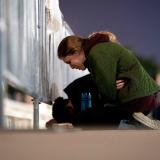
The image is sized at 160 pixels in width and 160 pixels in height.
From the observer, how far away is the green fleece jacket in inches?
66.7

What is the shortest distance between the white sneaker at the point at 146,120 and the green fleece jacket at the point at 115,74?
0.07 meters

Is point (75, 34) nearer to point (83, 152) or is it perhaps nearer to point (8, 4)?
point (8, 4)

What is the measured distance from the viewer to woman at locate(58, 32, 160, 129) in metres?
1.70

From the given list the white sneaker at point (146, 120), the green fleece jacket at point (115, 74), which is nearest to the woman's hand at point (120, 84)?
the green fleece jacket at point (115, 74)

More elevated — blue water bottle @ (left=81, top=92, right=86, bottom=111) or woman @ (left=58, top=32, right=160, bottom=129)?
woman @ (left=58, top=32, right=160, bottom=129)

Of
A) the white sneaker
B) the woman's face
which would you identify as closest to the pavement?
the white sneaker

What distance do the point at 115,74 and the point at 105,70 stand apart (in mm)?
45

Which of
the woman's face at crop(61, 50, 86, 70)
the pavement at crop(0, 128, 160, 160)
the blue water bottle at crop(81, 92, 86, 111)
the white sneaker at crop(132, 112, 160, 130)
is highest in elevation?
the woman's face at crop(61, 50, 86, 70)

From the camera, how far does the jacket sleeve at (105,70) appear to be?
5.56 ft

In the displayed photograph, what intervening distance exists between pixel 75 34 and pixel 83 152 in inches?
19.8

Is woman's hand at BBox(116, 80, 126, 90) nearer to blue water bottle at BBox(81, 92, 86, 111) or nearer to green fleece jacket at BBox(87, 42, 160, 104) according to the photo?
green fleece jacket at BBox(87, 42, 160, 104)

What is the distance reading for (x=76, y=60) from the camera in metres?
1.73

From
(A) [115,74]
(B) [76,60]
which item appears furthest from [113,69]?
(B) [76,60]

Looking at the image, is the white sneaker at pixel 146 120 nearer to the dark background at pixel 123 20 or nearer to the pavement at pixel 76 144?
the pavement at pixel 76 144
